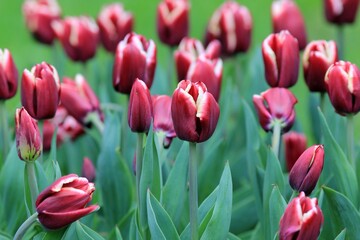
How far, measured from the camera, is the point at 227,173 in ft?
5.14

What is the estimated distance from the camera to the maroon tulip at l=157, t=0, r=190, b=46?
8.11 ft

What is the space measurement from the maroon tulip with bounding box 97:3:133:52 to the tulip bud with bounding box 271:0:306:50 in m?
0.45

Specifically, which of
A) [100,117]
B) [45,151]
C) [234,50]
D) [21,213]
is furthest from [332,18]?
[21,213]

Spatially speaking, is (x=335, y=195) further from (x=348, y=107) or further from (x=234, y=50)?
(x=234, y=50)

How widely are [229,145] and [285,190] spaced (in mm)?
697

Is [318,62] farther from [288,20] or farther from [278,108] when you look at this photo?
[288,20]

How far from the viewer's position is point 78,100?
2.11 metres

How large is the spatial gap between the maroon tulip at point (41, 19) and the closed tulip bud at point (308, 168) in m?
1.49

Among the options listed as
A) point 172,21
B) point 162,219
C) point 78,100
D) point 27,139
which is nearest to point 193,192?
point 162,219

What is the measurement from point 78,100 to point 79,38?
16.1 inches

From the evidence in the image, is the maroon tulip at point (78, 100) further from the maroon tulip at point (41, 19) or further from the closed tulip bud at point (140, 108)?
the maroon tulip at point (41, 19)

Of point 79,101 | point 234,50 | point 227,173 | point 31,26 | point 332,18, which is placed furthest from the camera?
point 31,26

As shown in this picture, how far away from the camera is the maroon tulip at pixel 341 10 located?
241 centimetres

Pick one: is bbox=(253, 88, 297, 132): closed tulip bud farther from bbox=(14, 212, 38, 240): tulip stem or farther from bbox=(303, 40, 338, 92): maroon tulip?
bbox=(14, 212, 38, 240): tulip stem
